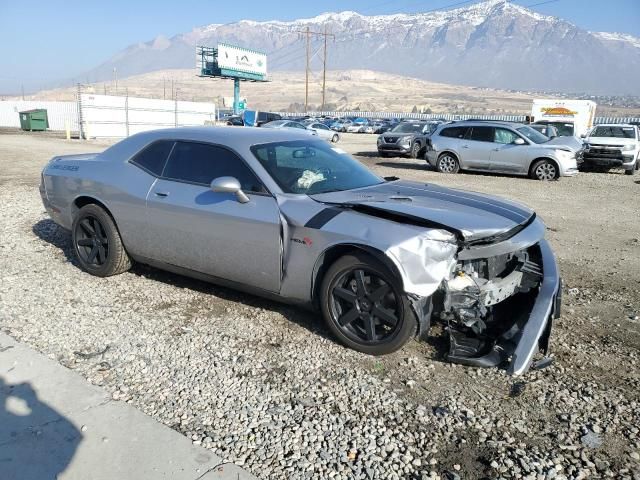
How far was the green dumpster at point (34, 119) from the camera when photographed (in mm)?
33438

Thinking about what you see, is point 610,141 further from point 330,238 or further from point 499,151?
point 330,238

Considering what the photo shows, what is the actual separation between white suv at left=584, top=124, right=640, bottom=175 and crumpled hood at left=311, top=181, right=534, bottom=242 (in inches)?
590

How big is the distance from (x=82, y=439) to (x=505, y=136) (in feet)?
47.3

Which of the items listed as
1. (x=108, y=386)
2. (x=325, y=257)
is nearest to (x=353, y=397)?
(x=325, y=257)

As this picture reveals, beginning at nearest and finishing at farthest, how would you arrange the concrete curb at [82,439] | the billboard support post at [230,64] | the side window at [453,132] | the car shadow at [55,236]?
the concrete curb at [82,439], the car shadow at [55,236], the side window at [453,132], the billboard support post at [230,64]

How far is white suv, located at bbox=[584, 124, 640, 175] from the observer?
54.9 feet

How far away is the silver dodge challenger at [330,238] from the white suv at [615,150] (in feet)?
48.6

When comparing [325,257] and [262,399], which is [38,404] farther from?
[325,257]

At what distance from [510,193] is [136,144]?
31.0ft

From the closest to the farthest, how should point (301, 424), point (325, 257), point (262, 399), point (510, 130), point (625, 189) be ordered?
point (301, 424) → point (262, 399) → point (325, 257) → point (625, 189) → point (510, 130)

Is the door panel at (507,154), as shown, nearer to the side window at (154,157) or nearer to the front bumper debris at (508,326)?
the front bumper debris at (508,326)

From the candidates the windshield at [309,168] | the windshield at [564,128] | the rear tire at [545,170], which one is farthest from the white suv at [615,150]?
the windshield at [309,168]

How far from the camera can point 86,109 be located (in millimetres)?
26359

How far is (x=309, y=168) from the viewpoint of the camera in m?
4.37
